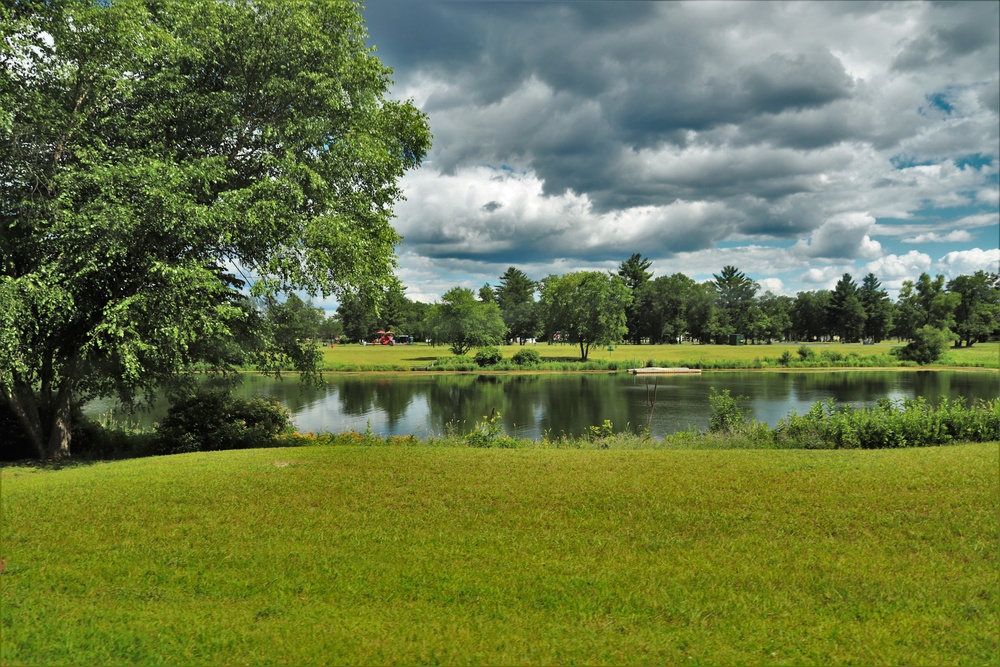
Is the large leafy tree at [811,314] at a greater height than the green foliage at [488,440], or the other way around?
the large leafy tree at [811,314]

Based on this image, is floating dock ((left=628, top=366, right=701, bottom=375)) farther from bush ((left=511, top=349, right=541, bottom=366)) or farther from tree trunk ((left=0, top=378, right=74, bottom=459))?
tree trunk ((left=0, top=378, right=74, bottom=459))

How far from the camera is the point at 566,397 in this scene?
4022 centimetres

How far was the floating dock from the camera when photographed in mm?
60484

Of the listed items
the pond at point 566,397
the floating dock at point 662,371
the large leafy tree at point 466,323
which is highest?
the large leafy tree at point 466,323

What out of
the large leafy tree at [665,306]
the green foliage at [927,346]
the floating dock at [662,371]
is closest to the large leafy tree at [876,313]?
the large leafy tree at [665,306]

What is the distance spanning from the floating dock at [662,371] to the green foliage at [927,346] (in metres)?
27.4

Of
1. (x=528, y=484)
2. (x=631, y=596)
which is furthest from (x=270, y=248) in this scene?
(x=631, y=596)

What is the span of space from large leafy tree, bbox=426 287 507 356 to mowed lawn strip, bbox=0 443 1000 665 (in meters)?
68.6

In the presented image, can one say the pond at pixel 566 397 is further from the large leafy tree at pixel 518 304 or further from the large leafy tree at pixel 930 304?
the large leafy tree at pixel 518 304

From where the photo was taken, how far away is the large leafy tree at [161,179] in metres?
12.3

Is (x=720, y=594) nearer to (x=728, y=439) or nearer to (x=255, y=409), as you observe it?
(x=728, y=439)

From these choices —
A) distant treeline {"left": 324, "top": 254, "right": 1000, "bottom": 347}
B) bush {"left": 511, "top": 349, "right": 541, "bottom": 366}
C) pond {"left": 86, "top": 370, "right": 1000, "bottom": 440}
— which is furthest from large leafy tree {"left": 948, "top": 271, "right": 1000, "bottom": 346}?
bush {"left": 511, "top": 349, "right": 541, "bottom": 366}

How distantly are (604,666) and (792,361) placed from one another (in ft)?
233

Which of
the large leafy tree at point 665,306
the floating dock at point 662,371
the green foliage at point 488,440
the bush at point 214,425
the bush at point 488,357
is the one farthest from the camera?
the large leafy tree at point 665,306
